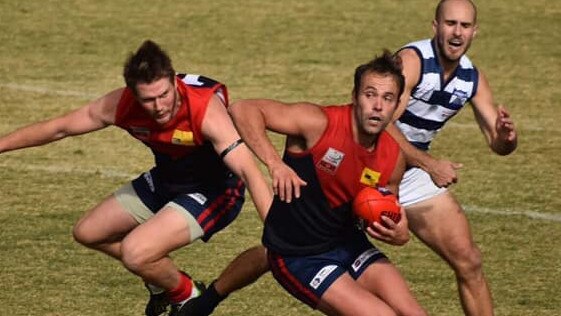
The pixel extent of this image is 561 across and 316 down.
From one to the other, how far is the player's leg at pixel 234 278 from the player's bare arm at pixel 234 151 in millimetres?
594

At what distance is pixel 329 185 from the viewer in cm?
1028

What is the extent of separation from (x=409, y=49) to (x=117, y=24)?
41.1ft

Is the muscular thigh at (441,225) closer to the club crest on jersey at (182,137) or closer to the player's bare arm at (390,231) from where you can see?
the player's bare arm at (390,231)

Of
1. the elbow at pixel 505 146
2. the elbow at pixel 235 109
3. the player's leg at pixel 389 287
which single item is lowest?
the player's leg at pixel 389 287

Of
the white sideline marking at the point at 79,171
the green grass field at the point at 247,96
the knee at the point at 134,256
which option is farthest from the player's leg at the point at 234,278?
the white sideline marking at the point at 79,171

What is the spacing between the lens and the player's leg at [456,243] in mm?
11648

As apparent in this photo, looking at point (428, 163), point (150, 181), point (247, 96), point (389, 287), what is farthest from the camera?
point (247, 96)

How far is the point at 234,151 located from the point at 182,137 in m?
0.48

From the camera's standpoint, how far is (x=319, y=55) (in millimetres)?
22422

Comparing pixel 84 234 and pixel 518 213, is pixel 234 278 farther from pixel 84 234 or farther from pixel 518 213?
pixel 518 213

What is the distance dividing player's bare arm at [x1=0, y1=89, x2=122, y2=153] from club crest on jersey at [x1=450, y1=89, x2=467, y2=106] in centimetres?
242

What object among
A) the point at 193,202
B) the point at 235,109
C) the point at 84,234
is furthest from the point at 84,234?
the point at 235,109

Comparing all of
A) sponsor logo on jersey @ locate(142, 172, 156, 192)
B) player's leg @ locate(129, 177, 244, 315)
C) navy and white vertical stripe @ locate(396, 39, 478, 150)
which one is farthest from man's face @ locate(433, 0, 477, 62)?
sponsor logo on jersey @ locate(142, 172, 156, 192)

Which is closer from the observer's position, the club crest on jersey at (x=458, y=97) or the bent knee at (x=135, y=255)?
the bent knee at (x=135, y=255)
